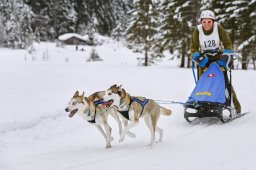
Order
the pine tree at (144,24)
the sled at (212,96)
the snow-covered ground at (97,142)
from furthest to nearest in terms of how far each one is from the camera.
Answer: the pine tree at (144,24) → the sled at (212,96) → the snow-covered ground at (97,142)

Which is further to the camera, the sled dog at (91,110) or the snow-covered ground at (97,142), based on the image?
the sled dog at (91,110)

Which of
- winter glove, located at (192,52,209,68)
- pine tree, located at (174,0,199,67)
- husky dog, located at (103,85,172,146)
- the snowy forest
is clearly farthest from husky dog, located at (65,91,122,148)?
pine tree, located at (174,0,199,67)

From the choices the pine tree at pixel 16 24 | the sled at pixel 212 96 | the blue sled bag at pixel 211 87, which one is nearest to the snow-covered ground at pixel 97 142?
the sled at pixel 212 96

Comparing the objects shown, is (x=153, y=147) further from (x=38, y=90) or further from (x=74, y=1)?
(x=74, y=1)

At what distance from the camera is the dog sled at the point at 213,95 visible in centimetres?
818

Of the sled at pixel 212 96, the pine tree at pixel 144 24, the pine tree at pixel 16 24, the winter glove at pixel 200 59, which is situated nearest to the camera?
the sled at pixel 212 96

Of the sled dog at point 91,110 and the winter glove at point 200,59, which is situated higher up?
the winter glove at point 200,59

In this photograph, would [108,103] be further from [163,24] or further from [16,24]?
[16,24]

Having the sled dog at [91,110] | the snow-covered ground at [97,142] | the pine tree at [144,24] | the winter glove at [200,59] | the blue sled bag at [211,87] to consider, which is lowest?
the snow-covered ground at [97,142]

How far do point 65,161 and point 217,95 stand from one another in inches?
152

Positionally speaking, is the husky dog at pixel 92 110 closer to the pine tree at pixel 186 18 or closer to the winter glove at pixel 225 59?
the winter glove at pixel 225 59

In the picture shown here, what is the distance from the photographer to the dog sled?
8.18 meters

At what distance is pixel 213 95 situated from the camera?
325 inches

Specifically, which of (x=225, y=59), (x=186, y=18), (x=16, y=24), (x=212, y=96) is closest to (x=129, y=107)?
(x=212, y=96)
